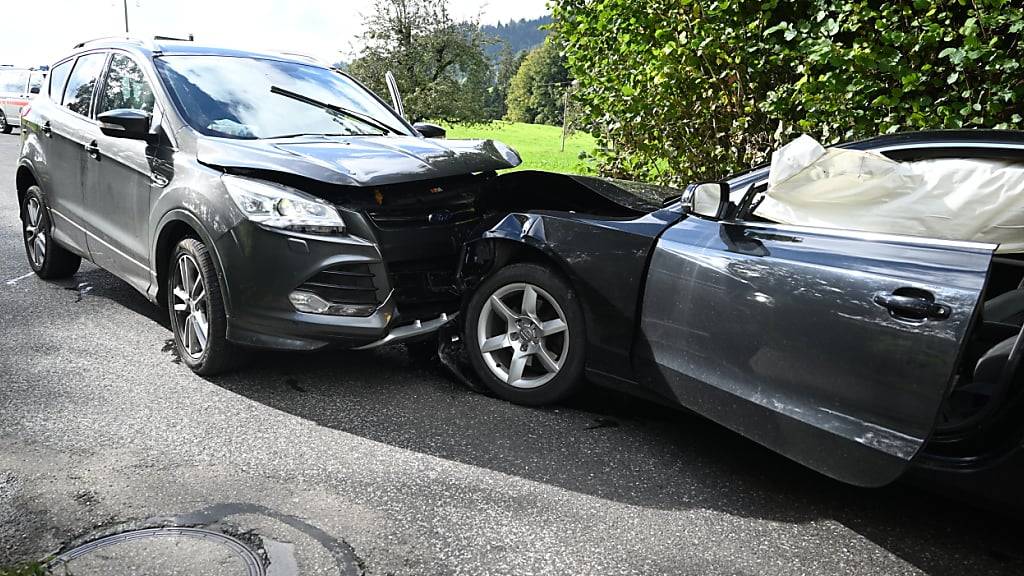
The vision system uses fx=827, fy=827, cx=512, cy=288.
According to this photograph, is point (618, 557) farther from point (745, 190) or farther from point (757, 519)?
point (745, 190)

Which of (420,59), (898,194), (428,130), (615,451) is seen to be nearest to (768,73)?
(428,130)

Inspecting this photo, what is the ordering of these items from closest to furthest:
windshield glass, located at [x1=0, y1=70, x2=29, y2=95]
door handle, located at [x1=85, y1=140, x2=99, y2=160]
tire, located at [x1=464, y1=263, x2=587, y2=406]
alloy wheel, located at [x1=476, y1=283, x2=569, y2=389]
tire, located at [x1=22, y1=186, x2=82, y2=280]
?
1. tire, located at [x1=464, y1=263, x2=587, y2=406]
2. alloy wheel, located at [x1=476, y1=283, x2=569, y2=389]
3. door handle, located at [x1=85, y1=140, x2=99, y2=160]
4. tire, located at [x1=22, y1=186, x2=82, y2=280]
5. windshield glass, located at [x1=0, y1=70, x2=29, y2=95]

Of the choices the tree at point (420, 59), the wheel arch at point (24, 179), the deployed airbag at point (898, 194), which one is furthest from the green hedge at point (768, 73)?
the tree at point (420, 59)

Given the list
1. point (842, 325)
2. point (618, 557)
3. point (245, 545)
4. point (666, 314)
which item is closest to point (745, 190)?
point (666, 314)

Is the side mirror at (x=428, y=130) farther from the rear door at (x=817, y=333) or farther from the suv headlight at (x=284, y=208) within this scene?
the rear door at (x=817, y=333)

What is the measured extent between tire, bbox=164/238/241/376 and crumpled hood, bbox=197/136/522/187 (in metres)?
0.53

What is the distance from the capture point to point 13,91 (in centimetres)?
2545

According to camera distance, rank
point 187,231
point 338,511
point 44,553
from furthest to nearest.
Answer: point 187,231 < point 338,511 < point 44,553

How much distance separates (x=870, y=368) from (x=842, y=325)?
0.57ft

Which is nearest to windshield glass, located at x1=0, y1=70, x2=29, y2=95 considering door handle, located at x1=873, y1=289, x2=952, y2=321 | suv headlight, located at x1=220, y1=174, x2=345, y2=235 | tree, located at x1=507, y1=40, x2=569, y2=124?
suv headlight, located at x1=220, y1=174, x2=345, y2=235

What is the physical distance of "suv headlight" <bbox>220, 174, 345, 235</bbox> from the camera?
4078 mm

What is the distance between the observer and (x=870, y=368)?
2.84 metres

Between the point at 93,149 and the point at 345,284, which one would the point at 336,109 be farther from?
the point at 345,284

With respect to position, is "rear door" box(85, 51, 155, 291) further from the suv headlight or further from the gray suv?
the suv headlight
